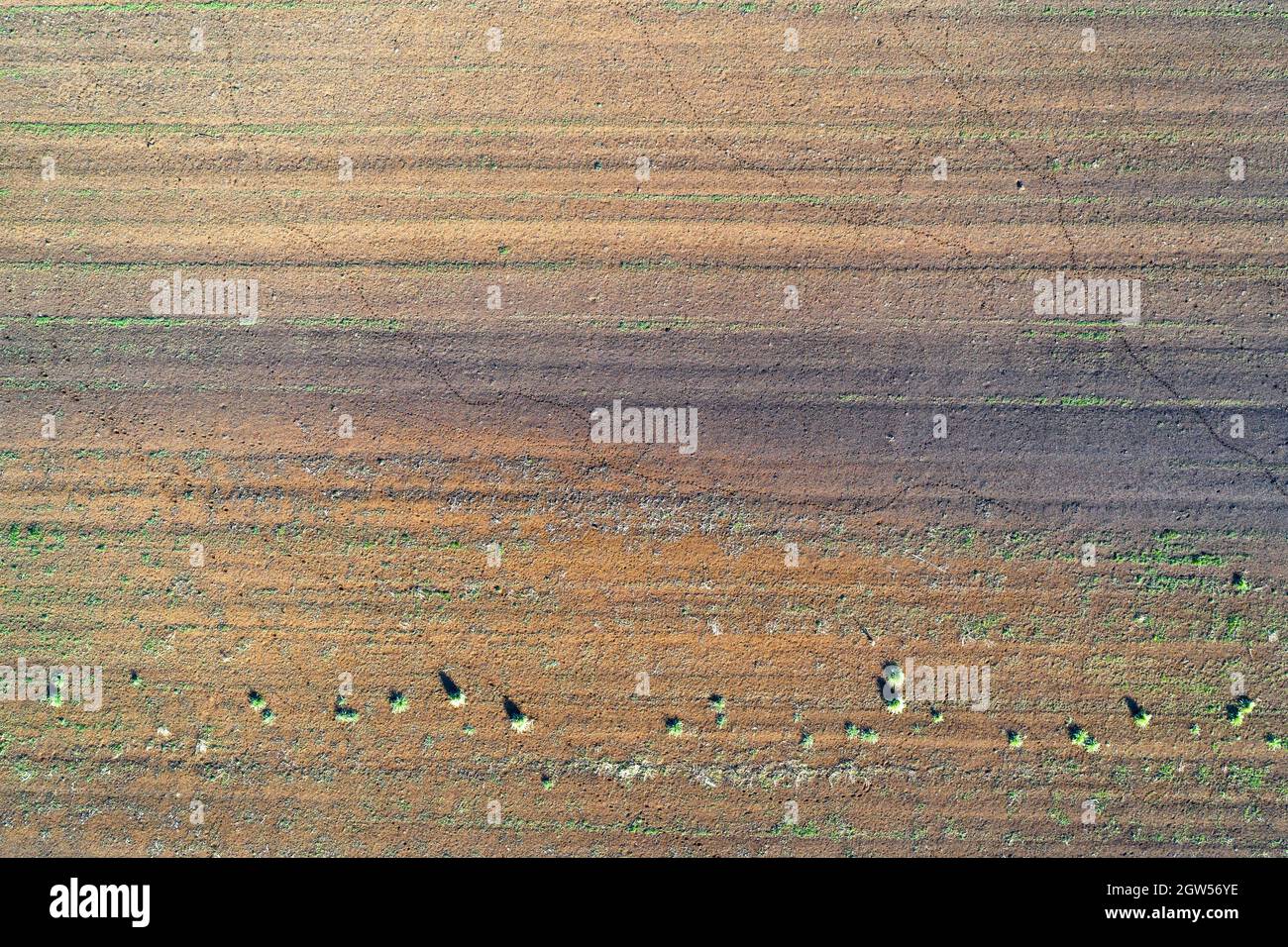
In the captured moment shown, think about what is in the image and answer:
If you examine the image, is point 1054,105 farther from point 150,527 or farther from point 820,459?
point 150,527

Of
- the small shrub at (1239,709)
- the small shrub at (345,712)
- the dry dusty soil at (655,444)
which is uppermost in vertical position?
the dry dusty soil at (655,444)

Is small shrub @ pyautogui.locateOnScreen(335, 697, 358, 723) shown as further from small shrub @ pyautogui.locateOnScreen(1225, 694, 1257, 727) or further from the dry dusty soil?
small shrub @ pyautogui.locateOnScreen(1225, 694, 1257, 727)

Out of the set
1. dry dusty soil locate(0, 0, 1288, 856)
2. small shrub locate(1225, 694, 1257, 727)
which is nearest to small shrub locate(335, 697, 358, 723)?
dry dusty soil locate(0, 0, 1288, 856)

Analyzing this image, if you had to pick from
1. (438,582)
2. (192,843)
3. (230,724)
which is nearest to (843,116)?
(438,582)

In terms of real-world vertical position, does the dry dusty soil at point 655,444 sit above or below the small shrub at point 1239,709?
above

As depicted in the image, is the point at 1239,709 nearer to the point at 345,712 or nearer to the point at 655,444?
the point at 655,444

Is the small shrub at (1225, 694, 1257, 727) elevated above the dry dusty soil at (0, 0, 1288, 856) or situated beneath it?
situated beneath

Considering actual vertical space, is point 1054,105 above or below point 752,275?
above

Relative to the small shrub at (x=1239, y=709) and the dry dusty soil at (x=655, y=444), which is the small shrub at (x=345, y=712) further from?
the small shrub at (x=1239, y=709)

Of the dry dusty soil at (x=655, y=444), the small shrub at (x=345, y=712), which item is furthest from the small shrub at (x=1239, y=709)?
the small shrub at (x=345, y=712)
